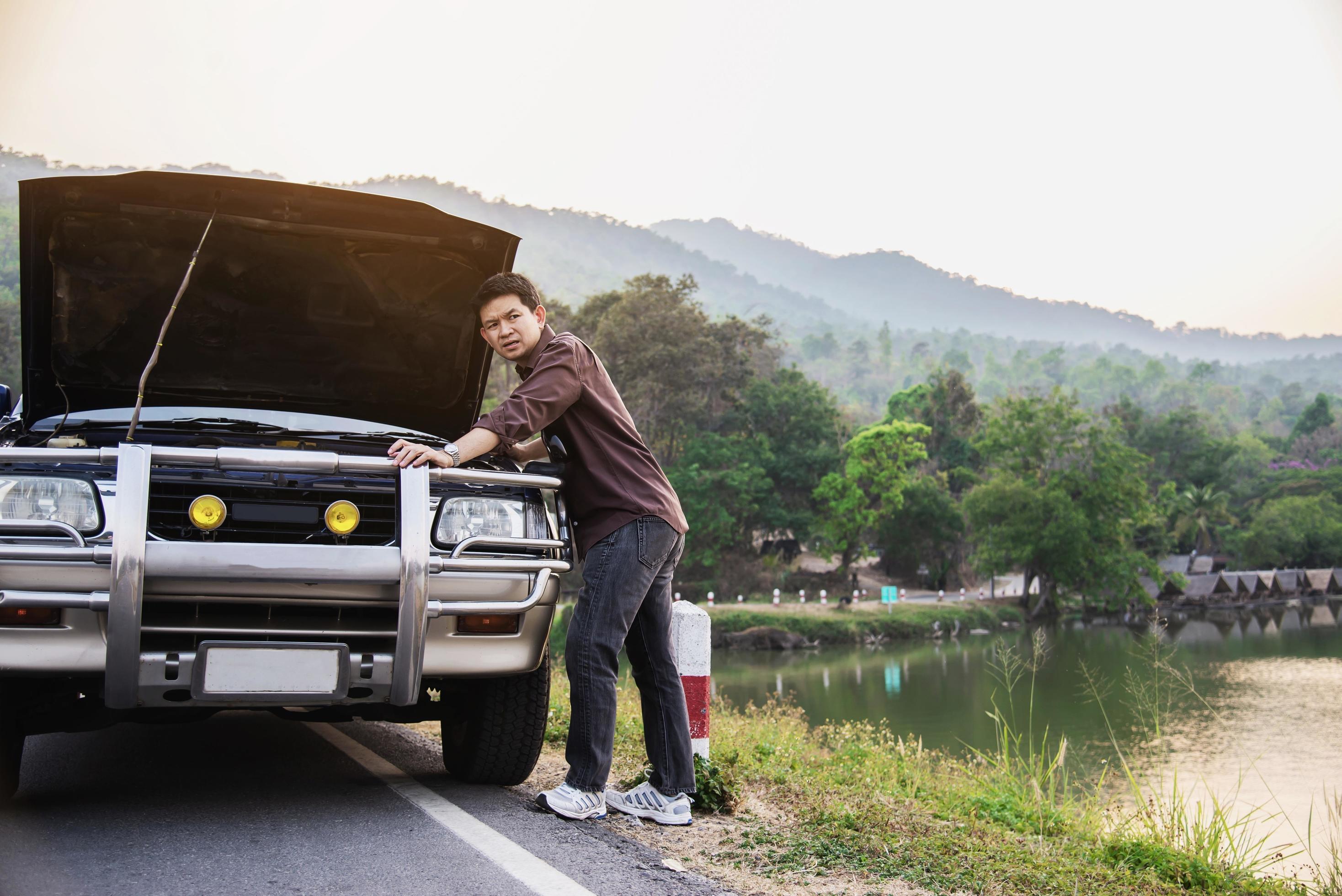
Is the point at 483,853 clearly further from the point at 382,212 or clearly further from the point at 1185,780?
the point at 1185,780

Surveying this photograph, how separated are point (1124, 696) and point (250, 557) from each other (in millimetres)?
22329

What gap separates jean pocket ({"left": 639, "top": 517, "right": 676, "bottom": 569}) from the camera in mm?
3977

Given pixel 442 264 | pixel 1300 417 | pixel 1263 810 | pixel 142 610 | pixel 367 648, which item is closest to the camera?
pixel 142 610

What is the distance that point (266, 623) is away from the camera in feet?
11.6

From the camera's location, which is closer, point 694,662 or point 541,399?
point 541,399

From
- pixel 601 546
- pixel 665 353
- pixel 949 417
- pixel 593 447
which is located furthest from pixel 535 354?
pixel 949 417

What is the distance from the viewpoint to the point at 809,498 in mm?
57969

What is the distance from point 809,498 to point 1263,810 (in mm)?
47255

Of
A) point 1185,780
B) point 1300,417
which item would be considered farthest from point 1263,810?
point 1300,417

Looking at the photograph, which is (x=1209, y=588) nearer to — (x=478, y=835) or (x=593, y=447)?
(x=593, y=447)

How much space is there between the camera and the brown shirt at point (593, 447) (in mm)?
3949

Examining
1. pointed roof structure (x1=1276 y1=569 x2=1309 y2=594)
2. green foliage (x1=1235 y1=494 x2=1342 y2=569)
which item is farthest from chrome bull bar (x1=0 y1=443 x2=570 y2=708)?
green foliage (x1=1235 y1=494 x2=1342 y2=569)

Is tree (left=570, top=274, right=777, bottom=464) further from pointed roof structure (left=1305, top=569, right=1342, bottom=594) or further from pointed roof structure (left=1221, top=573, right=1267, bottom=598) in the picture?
pointed roof structure (left=1305, top=569, right=1342, bottom=594)

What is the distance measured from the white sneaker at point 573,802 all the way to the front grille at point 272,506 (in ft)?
3.79
